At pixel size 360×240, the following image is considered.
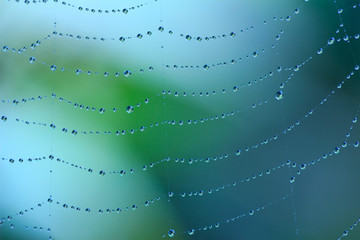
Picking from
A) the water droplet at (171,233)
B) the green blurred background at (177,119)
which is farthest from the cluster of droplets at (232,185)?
the water droplet at (171,233)

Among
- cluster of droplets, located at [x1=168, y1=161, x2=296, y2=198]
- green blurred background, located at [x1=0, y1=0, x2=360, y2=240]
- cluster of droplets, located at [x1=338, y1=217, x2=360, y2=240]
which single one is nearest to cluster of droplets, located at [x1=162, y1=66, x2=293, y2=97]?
green blurred background, located at [x1=0, y1=0, x2=360, y2=240]

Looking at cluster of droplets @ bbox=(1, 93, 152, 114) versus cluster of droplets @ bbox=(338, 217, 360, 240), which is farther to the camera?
cluster of droplets @ bbox=(338, 217, 360, 240)

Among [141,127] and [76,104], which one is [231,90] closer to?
[141,127]

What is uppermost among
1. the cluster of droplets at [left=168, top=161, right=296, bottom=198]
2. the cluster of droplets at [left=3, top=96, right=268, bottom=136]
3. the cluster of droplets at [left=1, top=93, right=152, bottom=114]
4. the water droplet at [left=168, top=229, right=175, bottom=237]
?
the cluster of droplets at [left=1, top=93, right=152, bottom=114]

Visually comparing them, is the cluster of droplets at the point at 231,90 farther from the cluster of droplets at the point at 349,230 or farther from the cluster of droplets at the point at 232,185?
the cluster of droplets at the point at 349,230

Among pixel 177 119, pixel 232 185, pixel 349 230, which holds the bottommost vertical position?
pixel 349 230

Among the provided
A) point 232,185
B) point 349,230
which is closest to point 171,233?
point 232,185

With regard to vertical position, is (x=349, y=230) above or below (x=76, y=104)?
below

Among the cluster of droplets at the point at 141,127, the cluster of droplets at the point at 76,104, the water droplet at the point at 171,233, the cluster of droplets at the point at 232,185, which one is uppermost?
the cluster of droplets at the point at 76,104

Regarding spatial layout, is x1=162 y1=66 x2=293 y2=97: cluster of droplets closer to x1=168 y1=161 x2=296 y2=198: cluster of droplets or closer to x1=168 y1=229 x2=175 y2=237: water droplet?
x1=168 y1=161 x2=296 y2=198: cluster of droplets
